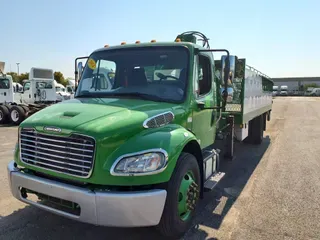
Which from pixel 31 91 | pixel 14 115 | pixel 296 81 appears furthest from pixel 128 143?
pixel 296 81

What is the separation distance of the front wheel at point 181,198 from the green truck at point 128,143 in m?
0.01

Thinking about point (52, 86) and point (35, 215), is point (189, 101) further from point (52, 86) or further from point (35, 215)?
point (52, 86)

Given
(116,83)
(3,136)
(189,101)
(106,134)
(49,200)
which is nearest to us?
(106,134)

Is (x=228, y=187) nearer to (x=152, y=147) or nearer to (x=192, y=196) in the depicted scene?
(x=192, y=196)

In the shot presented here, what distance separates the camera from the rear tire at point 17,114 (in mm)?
14359

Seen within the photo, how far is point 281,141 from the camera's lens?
1005 cm

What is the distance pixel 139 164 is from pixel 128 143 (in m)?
0.24

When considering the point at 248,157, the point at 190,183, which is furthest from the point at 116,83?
the point at 248,157

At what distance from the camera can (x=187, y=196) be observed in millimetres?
3502

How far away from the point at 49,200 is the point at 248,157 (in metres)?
5.72

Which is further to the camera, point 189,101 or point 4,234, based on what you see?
point 189,101

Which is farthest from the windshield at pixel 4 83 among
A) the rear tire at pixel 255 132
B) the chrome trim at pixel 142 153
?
the chrome trim at pixel 142 153

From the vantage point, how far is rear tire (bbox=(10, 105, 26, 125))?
14359 millimetres

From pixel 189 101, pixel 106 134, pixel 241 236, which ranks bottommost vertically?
pixel 241 236
